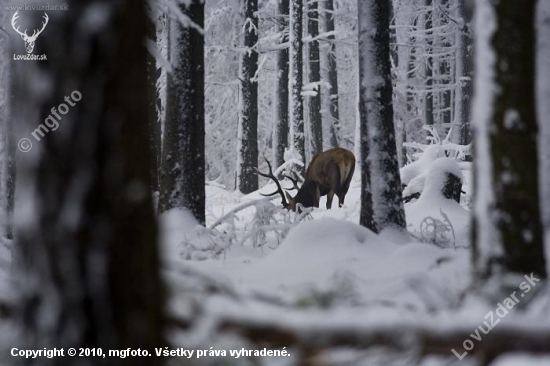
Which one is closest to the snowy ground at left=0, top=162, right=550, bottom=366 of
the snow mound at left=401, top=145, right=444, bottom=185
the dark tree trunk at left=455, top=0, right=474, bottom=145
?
the snow mound at left=401, top=145, right=444, bottom=185

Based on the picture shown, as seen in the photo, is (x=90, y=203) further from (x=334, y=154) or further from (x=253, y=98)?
(x=253, y=98)

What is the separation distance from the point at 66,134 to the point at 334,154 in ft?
38.0

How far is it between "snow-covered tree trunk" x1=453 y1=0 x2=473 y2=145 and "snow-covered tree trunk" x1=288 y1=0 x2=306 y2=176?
5323 millimetres

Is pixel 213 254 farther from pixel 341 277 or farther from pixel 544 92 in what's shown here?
pixel 544 92

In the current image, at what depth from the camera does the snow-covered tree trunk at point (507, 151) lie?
2.72 meters

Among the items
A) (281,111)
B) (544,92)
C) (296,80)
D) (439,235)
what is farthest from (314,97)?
(544,92)

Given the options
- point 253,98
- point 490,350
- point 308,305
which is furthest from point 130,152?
point 253,98

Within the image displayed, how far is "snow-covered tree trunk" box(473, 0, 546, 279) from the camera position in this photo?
8.93 feet

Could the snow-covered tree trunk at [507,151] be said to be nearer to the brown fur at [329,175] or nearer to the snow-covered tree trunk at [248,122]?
the brown fur at [329,175]

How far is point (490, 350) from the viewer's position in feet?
6.21

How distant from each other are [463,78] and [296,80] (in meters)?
5.97

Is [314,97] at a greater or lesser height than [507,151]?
greater

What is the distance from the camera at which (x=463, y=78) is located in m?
18.3

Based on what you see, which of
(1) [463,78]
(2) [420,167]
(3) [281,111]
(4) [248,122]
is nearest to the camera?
(2) [420,167]
